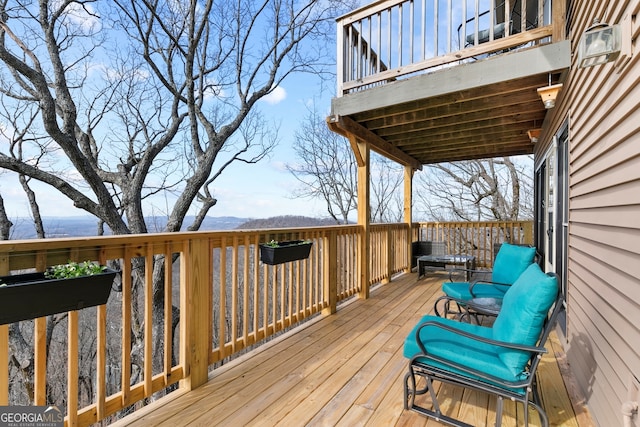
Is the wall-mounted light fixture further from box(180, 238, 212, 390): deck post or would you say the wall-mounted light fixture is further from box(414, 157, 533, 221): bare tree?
box(414, 157, 533, 221): bare tree

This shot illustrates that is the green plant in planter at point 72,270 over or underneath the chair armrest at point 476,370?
over

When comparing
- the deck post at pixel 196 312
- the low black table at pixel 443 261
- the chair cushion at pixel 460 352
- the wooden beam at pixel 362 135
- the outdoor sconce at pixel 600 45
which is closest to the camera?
the outdoor sconce at pixel 600 45

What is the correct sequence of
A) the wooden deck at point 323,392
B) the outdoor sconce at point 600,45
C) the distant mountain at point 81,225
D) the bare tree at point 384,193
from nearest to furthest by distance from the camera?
the outdoor sconce at point 600,45 → the wooden deck at point 323,392 → the distant mountain at point 81,225 → the bare tree at point 384,193

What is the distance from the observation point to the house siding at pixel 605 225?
1451 millimetres

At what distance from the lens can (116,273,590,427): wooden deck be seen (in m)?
1.91

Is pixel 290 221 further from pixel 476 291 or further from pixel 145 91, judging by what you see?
pixel 476 291

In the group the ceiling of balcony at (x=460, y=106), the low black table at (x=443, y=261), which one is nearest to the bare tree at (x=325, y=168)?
the low black table at (x=443, y=261)

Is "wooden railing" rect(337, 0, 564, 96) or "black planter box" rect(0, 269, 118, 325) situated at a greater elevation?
"wooden railing" rect(337, 0, 564, 96)

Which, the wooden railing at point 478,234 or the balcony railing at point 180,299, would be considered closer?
the balcony railing at point 180,299

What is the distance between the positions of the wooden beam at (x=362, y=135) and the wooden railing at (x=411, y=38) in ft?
1.26

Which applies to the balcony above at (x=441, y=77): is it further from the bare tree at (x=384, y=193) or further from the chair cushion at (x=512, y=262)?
the bare tree at (x=384, y=193)

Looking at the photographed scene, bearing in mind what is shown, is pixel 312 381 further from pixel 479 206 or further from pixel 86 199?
pixel 479 206

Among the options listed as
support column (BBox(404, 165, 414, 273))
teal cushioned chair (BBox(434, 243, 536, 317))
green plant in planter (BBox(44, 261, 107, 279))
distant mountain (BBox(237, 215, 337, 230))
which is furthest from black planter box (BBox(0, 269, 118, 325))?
distant mountain (BBox(237, 215, 337, 230))

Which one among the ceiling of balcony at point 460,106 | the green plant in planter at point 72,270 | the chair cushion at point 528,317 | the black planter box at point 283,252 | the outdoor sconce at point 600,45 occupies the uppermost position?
the ceiling of balcony at point 460,106
